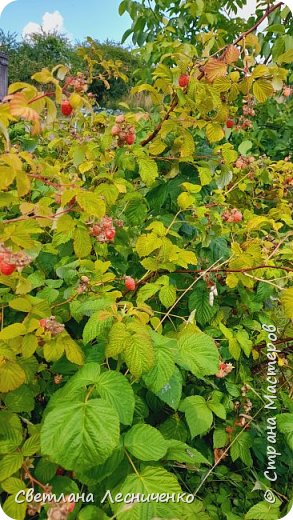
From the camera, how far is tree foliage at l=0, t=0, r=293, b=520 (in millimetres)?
679

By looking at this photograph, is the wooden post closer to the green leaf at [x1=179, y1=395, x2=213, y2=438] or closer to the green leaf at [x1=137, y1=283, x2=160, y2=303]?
the green leaf at [x1=137, y1=283, x2=160, y2=303]

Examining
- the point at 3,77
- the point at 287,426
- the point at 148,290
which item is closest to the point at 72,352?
the point at 148,290

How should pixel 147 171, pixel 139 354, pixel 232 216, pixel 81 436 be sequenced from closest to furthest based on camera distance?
pixel 81 436 < pixel 139 354 < pixel 147 171 < pixel 232 216

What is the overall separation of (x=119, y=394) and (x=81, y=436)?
10 cm

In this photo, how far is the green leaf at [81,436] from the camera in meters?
0.59

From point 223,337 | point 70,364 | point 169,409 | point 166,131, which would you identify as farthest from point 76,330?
point 166,131

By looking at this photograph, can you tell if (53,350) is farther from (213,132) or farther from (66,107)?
(213,132)

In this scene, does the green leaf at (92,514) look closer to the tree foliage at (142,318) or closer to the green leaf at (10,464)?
the tree foliage at (142,318)

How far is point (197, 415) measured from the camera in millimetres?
904

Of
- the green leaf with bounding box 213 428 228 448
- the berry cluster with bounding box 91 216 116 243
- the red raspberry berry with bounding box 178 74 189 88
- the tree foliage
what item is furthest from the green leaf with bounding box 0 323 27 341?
the red raspberry berry with bounding box 178 74 189 88

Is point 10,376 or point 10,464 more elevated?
point 10,376

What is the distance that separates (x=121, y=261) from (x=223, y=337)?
0.32 meters

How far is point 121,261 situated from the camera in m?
1.19

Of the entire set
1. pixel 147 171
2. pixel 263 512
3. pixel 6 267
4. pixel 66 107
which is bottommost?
pixel 263 512
